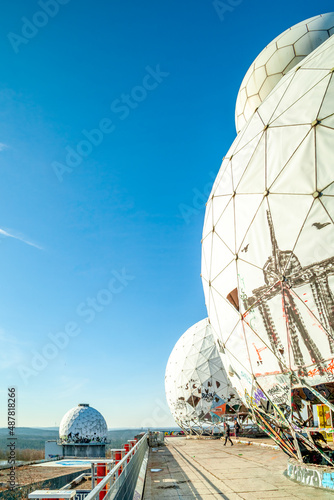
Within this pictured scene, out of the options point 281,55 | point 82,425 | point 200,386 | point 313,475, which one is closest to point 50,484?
point 200,386

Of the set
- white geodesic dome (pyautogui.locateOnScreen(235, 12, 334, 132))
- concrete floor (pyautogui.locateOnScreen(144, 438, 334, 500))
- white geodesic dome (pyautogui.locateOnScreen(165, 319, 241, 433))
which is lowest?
concrete floor (pyautogui.locateOnScreen(144, 438, 334, 500))

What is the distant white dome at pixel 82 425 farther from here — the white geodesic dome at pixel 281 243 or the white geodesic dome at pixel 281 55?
the white geodesic dome at pixel 281 55

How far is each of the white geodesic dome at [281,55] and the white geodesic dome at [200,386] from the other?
18.5 m

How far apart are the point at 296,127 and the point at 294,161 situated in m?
0.70

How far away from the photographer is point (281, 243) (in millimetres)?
6320

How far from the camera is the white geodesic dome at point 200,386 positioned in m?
24.3

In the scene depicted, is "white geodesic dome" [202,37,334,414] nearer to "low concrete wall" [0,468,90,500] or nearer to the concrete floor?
the concrete floor

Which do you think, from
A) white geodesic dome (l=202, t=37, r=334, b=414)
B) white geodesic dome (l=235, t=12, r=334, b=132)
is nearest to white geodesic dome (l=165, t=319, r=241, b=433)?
white geodesic dome (l=202, t=37, r=334, b=414)

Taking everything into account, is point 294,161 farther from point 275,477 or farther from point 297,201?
point 275,477

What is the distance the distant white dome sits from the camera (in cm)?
4086

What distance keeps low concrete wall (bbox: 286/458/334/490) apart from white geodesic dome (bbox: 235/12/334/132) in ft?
28.8

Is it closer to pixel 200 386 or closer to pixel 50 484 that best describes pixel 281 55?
pixel 50 484

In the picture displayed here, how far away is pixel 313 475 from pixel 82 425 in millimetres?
39890

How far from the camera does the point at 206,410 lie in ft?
81.4
